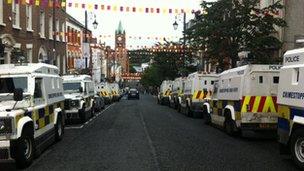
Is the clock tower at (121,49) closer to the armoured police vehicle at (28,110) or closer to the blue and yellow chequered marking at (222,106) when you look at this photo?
the blue and yellow chequered marking at (222,106)

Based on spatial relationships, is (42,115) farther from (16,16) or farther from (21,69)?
(16,16)

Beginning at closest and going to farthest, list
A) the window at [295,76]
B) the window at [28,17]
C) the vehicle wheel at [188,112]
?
the window at [295,76] → the vehicle wheel at [188,112] → the window at [28,17]

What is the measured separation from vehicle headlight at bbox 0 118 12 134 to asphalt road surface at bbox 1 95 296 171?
1.13 meters

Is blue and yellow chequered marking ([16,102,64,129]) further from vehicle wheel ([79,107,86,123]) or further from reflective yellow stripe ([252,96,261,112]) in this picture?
vehicle wheel ([79,107,86,123])

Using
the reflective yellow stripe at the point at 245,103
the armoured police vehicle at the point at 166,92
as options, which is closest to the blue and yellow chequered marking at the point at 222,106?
the reflective yellow stripe at the point at 245,103

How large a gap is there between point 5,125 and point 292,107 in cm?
647

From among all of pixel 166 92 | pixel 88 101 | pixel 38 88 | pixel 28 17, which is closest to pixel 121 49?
pixel 166 92

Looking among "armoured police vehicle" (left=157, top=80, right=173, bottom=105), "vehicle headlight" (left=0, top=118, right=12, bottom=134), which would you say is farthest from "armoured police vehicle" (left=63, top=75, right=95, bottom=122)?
"armoured police vehicle" (left=157, top=80, right=173, bottom=105)

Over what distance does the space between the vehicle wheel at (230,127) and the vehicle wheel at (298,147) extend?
6.17 m

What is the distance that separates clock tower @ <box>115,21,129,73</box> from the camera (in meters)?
115

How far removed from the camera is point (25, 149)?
39.8 feet

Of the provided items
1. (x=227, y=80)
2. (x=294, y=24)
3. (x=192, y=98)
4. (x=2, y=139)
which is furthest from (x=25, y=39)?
(x=2, y=139)

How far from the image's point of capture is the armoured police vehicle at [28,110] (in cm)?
1138

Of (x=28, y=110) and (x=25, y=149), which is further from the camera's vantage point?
(x=28, y=110)
